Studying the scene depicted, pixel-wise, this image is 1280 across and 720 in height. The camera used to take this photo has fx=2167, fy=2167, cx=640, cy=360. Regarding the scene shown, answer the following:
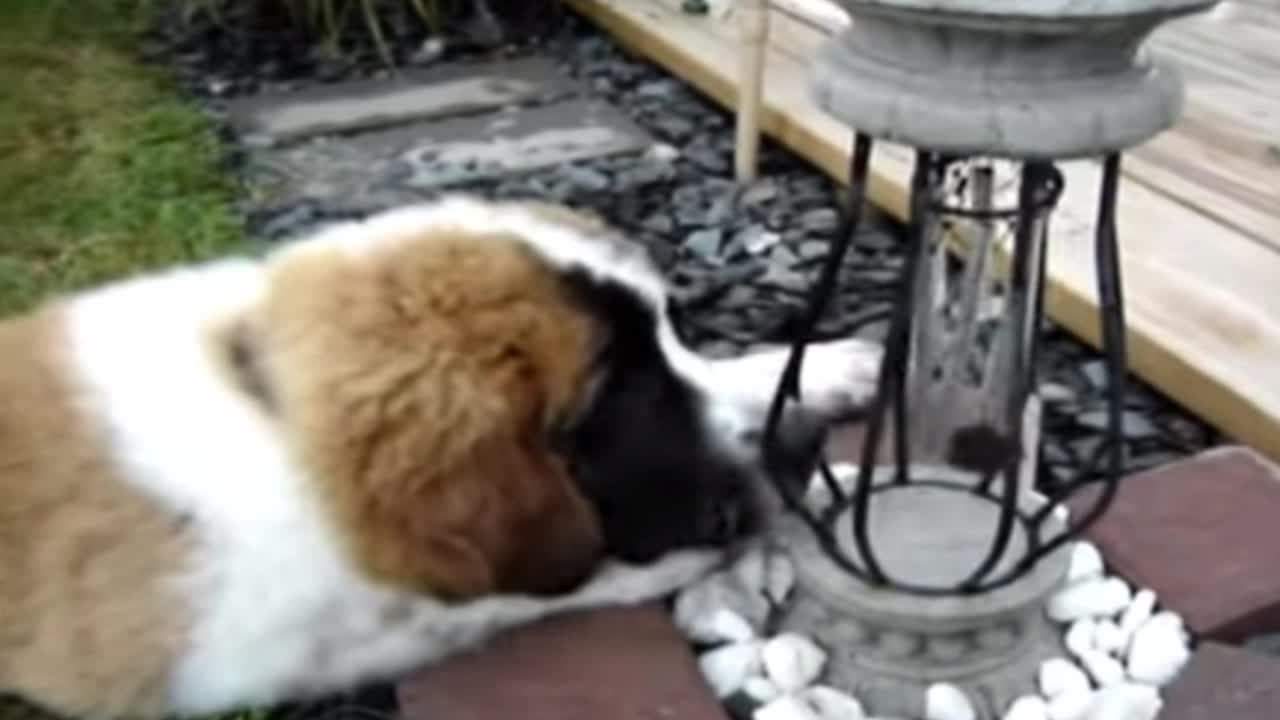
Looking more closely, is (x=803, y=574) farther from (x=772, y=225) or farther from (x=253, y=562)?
(x=772, y=225)

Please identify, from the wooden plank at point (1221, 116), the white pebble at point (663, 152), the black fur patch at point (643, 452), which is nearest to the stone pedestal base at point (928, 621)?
the black fur patch at point (643, 452)

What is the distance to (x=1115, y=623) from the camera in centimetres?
228

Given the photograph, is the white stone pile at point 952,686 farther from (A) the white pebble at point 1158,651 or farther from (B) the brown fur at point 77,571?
(B) the brown fur at point 77,571

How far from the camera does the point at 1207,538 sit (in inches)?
94.7

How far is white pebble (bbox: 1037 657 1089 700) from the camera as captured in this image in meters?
2.19

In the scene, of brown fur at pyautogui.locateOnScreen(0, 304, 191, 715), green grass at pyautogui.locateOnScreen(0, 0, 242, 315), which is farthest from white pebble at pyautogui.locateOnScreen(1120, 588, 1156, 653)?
green grass at pyautogui.locateOnScreen(0, 0, 242, 315)

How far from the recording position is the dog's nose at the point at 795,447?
7.53 feet

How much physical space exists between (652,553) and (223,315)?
51 centimetres

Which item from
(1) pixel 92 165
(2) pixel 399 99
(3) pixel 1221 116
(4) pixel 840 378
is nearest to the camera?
(4) pixel 840 378

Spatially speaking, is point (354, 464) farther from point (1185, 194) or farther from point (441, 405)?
point (1185, 194)

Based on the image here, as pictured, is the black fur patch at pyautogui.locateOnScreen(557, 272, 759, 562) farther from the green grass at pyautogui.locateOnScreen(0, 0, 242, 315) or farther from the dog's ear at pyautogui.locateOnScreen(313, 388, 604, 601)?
the green grass at pyautogui.locateOnScreen(0, 0, 242, 315)

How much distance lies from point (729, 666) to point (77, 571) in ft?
2.20

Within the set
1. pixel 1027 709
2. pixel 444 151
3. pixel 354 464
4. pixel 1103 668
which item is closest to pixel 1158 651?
pixel 1103 668

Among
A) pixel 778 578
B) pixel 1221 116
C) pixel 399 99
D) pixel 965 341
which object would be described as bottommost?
pixel 399 99
